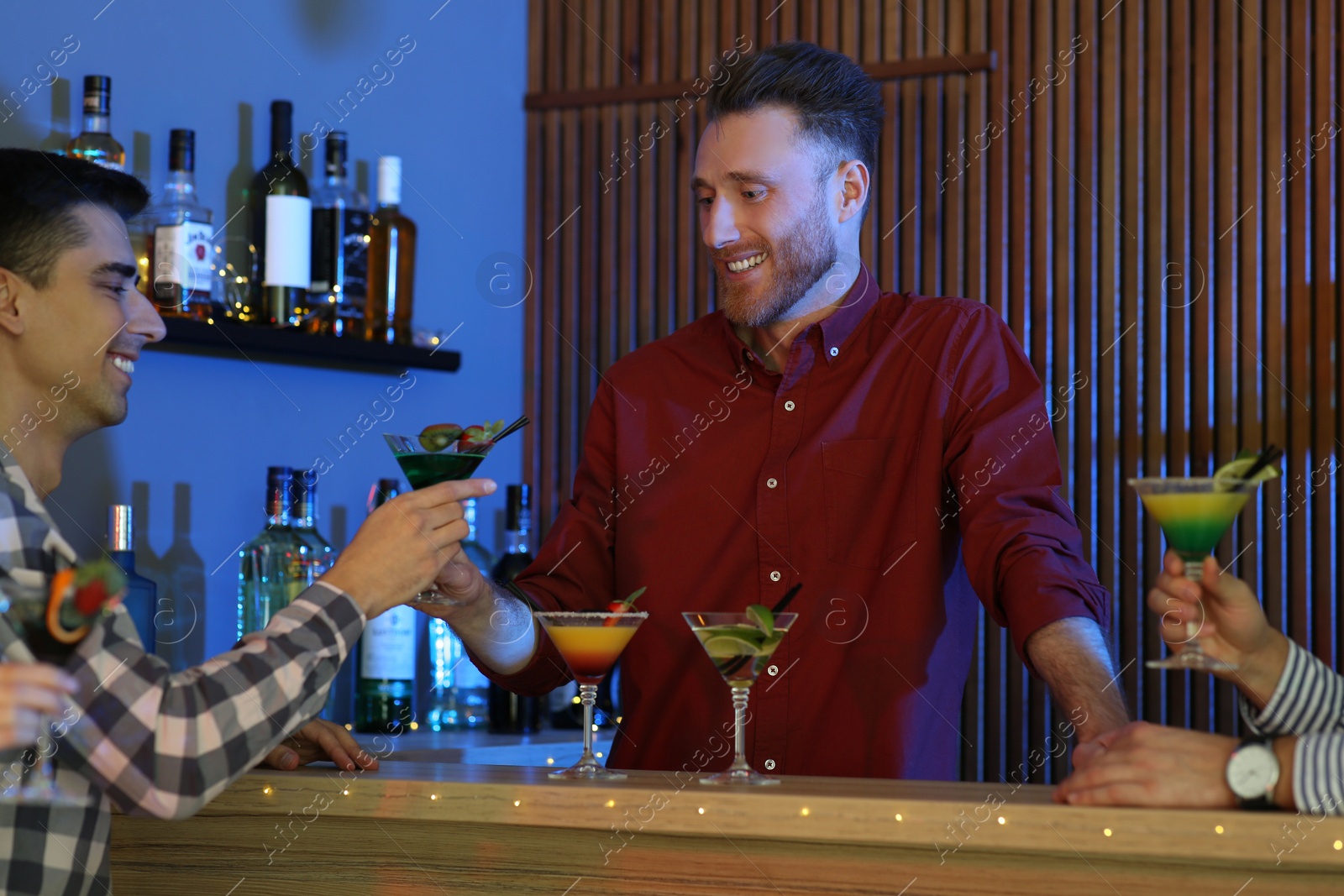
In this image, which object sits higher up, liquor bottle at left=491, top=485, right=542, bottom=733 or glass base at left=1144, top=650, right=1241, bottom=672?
glass base at left=1144, top=650, right=1241, bottom=672

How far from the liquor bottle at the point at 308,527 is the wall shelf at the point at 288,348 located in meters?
0.24

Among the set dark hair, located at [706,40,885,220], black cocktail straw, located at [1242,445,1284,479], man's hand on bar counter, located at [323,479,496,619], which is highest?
dark hair, located at [706,40,885,220]

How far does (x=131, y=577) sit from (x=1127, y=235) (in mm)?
2061

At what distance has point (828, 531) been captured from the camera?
7.32ft

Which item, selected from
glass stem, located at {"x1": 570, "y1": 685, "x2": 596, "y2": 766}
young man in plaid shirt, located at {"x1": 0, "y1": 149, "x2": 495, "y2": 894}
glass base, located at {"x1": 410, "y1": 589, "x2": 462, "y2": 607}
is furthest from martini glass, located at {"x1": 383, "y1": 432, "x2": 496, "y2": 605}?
glass stem, located at {"x1": 570, "y1": 685, "x2": 596, "y2": 766}

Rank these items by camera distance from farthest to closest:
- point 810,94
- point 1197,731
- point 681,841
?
point 810,94
point 681,841
point 1197,731

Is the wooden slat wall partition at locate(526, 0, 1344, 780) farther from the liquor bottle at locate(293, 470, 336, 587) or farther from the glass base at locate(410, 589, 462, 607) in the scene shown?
the glass base at locate(410, 589, 462, 607)

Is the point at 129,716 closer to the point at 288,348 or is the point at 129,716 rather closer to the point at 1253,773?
the point at 1253,773

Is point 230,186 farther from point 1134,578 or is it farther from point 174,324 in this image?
point 1134,578

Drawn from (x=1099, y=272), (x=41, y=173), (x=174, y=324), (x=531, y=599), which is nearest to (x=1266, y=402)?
(x=1099, y=272)

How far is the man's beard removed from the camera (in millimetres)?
2305

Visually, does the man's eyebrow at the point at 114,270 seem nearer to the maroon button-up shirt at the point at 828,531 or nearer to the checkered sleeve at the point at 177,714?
the checkered sleeve at the point at 177,714

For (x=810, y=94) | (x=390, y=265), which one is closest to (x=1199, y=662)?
(x=810, y=94)

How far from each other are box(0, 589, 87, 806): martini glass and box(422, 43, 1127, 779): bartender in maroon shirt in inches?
25.4
